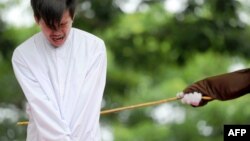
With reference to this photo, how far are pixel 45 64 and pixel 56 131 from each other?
0.22 m

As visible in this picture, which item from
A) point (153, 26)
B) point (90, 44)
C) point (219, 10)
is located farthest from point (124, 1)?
point (90, 44)

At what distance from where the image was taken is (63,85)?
2.87 m

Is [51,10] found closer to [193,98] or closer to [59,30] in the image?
[59,30]

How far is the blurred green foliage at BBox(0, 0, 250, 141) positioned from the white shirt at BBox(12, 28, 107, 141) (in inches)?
99.6

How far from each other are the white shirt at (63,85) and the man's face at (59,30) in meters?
0.03

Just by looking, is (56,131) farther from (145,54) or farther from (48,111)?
(145,54)

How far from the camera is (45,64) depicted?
291 centimetres

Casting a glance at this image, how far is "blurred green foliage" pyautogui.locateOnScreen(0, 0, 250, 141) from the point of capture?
550cm

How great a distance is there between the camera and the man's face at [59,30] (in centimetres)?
284

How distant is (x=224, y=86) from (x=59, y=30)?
65 centimetres

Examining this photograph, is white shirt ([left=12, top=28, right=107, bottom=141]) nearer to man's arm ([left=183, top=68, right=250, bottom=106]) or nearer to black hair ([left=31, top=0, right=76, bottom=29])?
black hair ([left=31, top=0, right=76, bottom=29])

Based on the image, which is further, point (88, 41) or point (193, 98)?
point (193, 98)

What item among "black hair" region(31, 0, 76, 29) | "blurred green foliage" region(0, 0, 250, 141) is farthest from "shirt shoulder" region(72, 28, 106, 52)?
"blurred green foliage" region(0, 0, 250, 141)

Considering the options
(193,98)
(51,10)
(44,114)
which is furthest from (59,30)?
(193,98)
